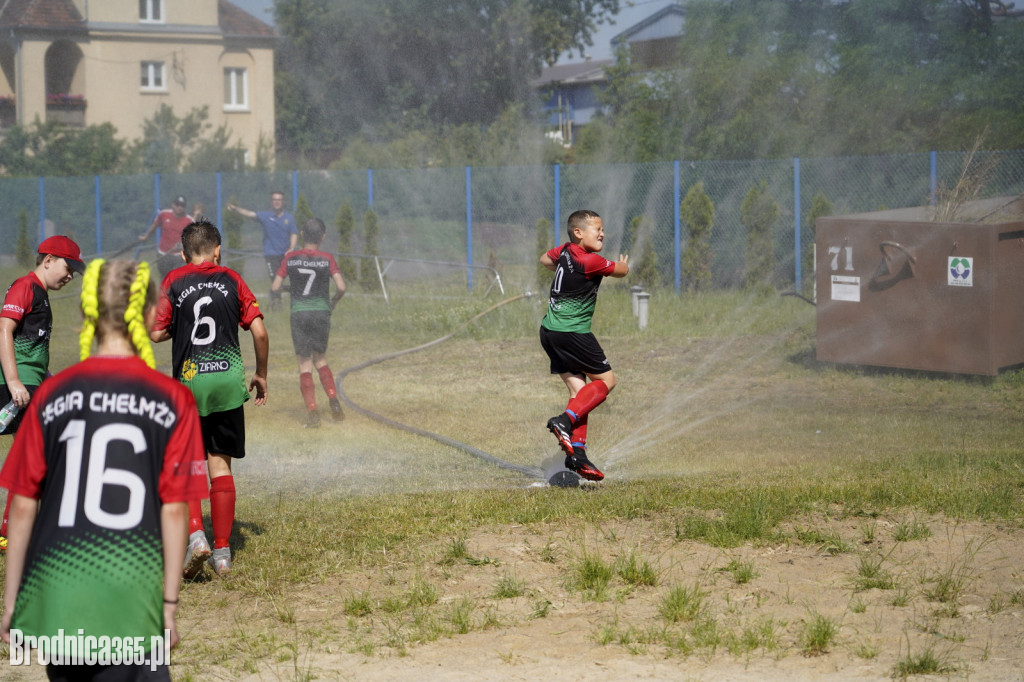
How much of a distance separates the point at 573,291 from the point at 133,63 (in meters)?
29.4

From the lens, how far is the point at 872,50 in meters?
16.9

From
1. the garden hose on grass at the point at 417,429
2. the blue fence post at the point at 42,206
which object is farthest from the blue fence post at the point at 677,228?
the blue fence post at the point at 42,206

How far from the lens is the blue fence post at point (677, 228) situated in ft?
61.8

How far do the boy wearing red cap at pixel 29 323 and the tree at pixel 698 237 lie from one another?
534 inches

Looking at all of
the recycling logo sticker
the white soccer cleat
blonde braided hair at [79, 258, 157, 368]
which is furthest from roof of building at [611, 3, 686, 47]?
blonde braided hair at [79, 258, 157, 368]

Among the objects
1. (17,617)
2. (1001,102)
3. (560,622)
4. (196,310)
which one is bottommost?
(560,622)

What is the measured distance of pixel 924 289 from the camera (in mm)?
11328

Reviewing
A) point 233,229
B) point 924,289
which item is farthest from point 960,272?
point 233,229

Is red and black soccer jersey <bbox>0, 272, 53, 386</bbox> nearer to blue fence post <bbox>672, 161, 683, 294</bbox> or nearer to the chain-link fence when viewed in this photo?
the chain-link fence

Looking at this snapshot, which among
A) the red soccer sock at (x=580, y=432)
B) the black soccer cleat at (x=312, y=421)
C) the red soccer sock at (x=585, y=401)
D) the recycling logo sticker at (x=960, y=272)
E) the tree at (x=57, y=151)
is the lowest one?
the black soccer cleat at (x=312, y=421)

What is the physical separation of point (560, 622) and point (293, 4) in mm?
18323

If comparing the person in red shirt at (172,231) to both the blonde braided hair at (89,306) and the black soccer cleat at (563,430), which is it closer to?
the black soccer cleat at (563,430)

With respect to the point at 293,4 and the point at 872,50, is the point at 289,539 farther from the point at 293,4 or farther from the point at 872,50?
the point at 293,4

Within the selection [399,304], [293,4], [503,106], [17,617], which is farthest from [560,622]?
[503,106]
